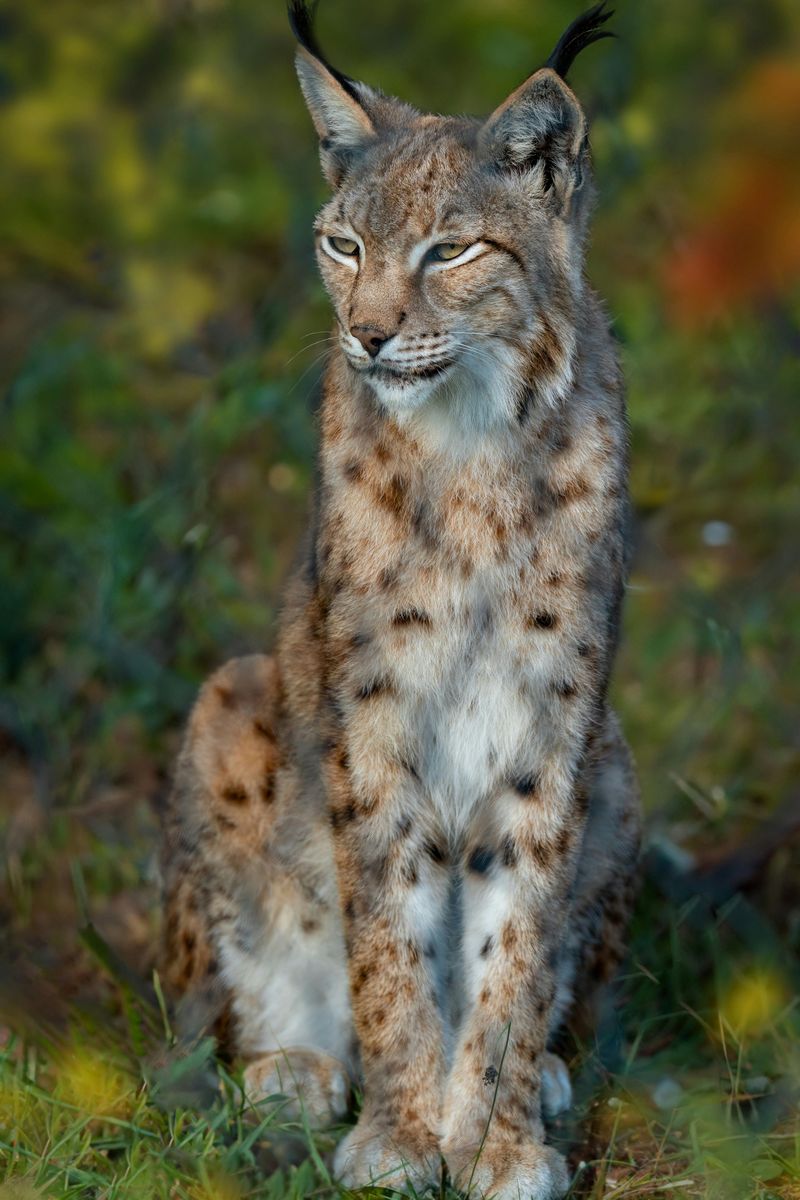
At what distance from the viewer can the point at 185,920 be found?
3.55 metres

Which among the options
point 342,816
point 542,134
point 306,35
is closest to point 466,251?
point 542,134

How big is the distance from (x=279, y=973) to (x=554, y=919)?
674 millimetres

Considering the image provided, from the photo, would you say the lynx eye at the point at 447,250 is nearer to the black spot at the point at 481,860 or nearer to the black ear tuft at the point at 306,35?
the black ear tuft at the point at 306,35

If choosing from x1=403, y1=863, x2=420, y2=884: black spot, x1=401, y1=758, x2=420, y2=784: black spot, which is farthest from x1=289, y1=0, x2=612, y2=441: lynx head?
x1=403, y1=863, x2=420, y2=884: black spot

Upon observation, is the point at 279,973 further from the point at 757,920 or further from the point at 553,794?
the point at 757,920

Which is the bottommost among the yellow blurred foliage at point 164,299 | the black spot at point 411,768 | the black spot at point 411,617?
the black spot at point 411,768

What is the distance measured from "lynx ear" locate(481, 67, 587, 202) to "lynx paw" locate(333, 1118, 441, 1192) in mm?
1768

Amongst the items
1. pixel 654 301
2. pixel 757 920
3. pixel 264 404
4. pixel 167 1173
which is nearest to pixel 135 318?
pixel 264 404

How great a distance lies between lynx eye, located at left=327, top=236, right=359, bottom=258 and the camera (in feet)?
9.99

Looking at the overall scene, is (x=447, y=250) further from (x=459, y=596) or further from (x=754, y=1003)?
(x=754, y=1003)

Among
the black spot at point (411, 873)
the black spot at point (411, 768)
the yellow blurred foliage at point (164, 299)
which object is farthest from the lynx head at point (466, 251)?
the yellow blurred foliage at point (164, 299)

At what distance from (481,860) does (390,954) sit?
0.25m

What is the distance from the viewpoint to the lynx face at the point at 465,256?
113 inches

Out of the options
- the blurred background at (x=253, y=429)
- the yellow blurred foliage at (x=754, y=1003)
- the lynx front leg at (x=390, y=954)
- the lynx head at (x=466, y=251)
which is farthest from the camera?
the blurred background at (x=253, y=429)
